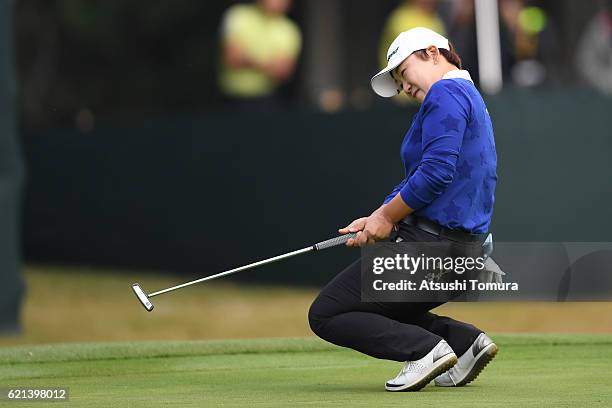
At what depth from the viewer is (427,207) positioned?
6555mm

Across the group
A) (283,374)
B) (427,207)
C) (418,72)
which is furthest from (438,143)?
(283,374)

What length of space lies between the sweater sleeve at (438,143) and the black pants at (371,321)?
0.75 feet

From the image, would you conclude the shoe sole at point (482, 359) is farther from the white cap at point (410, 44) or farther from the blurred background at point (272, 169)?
the blurred background at point (272, 169)

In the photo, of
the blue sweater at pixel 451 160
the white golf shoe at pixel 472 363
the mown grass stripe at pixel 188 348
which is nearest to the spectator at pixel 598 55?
the mown grass stripe at pixel 188 348

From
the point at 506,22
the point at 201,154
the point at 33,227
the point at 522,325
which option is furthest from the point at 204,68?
the point at 522,325

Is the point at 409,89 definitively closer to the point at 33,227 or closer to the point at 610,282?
the point at 610,282

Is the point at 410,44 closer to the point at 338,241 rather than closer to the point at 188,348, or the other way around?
the point at 338,241

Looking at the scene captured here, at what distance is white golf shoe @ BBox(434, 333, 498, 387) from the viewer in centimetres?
677

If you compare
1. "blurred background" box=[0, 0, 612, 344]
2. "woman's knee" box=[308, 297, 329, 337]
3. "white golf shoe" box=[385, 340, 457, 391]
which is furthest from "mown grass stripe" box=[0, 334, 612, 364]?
"blurred background" box=[0, 0, 612, 344]

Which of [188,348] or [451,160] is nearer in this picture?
[451,160]

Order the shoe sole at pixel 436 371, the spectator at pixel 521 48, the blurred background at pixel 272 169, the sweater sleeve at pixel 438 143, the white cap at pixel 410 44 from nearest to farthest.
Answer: the sweater sleeve at pixel 438 143 → the shoe sole at pixel 436 371 → the white cap at pixel 410 44 → the blurred background at pixel 272 169 → the spectator at pixel 521 48

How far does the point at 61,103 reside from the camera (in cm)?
2397

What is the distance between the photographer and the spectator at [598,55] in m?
17.3

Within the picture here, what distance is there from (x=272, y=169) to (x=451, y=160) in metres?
8.87
